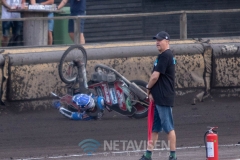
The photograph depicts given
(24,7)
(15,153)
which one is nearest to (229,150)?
(15,153)

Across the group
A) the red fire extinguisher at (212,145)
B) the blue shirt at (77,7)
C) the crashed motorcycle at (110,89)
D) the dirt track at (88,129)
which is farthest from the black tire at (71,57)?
the red fire extinguisher at (212,145)

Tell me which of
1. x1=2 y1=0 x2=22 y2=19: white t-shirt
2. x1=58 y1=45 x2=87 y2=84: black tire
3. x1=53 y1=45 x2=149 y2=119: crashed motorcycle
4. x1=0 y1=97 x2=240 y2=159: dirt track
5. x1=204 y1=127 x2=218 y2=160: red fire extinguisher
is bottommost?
x1=0 y1=97 x2=240 y2=159: dirt track

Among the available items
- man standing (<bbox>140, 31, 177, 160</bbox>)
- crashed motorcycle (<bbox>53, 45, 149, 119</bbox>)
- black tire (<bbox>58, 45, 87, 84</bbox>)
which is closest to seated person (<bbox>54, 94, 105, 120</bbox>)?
crashed motorcycle (<bbox>53, 45, 149, 119</bbox>)

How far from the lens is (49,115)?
1184cm

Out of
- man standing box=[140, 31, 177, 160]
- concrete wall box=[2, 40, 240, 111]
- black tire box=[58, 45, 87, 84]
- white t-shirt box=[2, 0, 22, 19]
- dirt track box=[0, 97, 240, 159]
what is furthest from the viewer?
white t-shirt box=[2, 0, 22, 19]

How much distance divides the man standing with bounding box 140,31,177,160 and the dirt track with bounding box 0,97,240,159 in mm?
1289

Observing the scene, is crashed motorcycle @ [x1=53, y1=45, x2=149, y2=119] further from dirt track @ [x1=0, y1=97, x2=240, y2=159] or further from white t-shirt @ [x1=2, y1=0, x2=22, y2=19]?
white t-shirt @ [x1=2, y1=0, x2=22, y2=19]

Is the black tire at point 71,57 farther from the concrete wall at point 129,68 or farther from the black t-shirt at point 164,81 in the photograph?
the black t-shirt at point 164,81

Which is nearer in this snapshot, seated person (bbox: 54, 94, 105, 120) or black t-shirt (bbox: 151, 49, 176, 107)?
black t-shirt (bbox: 151, 49, 176, 107)

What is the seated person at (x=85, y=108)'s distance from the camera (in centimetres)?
1080

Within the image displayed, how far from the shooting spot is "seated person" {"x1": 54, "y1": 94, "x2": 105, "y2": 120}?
10805 mm

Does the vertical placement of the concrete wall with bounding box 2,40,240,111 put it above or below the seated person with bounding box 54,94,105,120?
above

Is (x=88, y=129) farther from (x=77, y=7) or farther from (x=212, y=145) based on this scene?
(x=77, y=7)

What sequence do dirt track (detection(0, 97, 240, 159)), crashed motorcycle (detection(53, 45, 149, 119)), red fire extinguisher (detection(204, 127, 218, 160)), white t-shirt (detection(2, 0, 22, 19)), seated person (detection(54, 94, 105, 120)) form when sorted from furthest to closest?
1. white t-shirt (detection(2, 0, 22, 19))
2. crashed motorcycle (detection(53, 45, 149, 119))
3. seated person (detection(54, 94, 105, 120))
4. dirt track (detection(0, 97, 240, 159))
5. red fire extinguisher (detection(204, 127, 218, 160))
